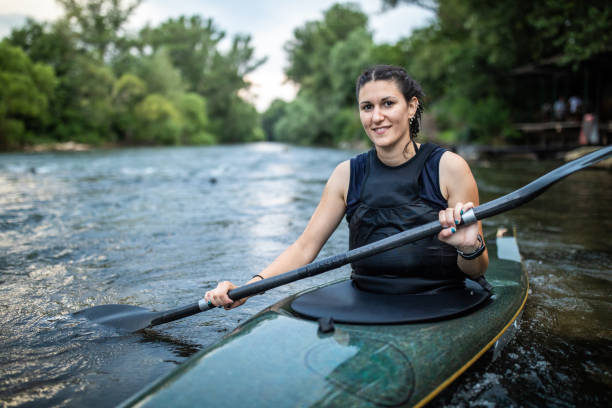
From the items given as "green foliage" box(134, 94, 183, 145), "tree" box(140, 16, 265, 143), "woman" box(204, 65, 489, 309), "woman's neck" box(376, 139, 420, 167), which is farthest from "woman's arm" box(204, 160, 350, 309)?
"tree" box(140, 16, 265, 143)

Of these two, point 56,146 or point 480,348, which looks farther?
point 56,146

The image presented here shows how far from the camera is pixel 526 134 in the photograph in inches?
715

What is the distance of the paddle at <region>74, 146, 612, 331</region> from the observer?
1.88m

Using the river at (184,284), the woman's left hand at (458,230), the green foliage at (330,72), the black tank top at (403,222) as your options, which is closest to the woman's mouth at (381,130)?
the black tank top at (403,222)

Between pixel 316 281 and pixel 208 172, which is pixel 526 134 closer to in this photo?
pixel 208 172

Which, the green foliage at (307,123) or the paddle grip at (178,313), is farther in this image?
the green foliage at (307,123)

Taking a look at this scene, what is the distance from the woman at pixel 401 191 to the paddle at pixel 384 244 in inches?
5.6

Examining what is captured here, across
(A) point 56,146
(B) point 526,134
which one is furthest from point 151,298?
(A) point 56,146

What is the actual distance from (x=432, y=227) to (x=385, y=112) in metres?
0.60

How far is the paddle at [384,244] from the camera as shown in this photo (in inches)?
74.0

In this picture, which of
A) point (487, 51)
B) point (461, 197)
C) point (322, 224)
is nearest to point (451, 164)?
point (461, 197)

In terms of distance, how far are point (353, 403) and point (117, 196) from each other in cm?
788

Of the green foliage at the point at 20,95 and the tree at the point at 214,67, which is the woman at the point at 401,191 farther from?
the tree at the point at 214,67

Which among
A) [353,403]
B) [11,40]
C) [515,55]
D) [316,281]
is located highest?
[11,40]
